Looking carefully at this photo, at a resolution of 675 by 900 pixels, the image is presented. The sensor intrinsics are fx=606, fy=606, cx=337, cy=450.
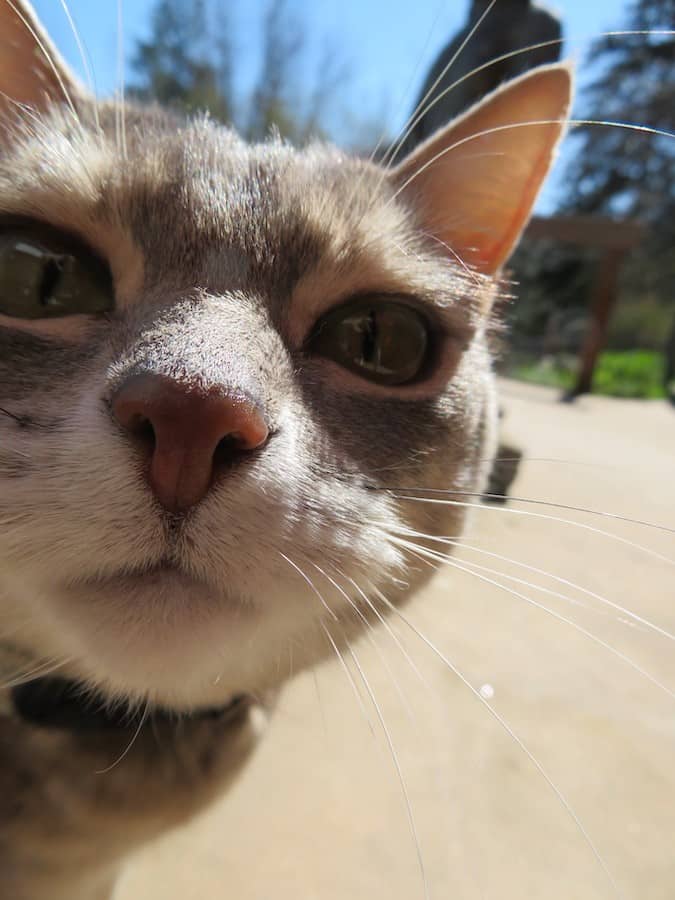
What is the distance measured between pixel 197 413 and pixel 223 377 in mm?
47

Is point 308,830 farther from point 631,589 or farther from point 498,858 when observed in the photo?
point 631,589

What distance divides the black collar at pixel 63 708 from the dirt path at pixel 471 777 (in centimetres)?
32

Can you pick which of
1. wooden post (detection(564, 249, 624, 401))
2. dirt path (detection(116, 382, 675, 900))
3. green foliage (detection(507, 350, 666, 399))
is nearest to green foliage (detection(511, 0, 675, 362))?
green foliage (detection(507, 350, 666, 399))

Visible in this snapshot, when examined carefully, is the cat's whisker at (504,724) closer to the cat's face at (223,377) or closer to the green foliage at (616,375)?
the cat's face at (223,377)

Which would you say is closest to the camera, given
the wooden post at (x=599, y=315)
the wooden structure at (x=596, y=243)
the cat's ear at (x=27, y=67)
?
the cat's ear at (x=27, y=67)

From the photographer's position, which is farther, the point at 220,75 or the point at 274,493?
the point at 220,75

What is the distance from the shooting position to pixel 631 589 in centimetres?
180

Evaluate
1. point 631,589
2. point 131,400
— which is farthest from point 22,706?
point 631,589

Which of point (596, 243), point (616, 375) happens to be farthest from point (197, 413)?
point (616, 375)

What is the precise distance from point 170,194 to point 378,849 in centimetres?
104

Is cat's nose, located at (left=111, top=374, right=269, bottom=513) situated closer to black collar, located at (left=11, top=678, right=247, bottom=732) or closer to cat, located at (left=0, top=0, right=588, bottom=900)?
cat, located at (left=0, top=0, right=588, bottom=900)

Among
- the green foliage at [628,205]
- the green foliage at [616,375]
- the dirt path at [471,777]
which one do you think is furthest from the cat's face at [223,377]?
the green foliage at [628,205]

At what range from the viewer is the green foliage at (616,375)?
721 centimetres

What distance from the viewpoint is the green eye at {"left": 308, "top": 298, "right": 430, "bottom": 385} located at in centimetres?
77
